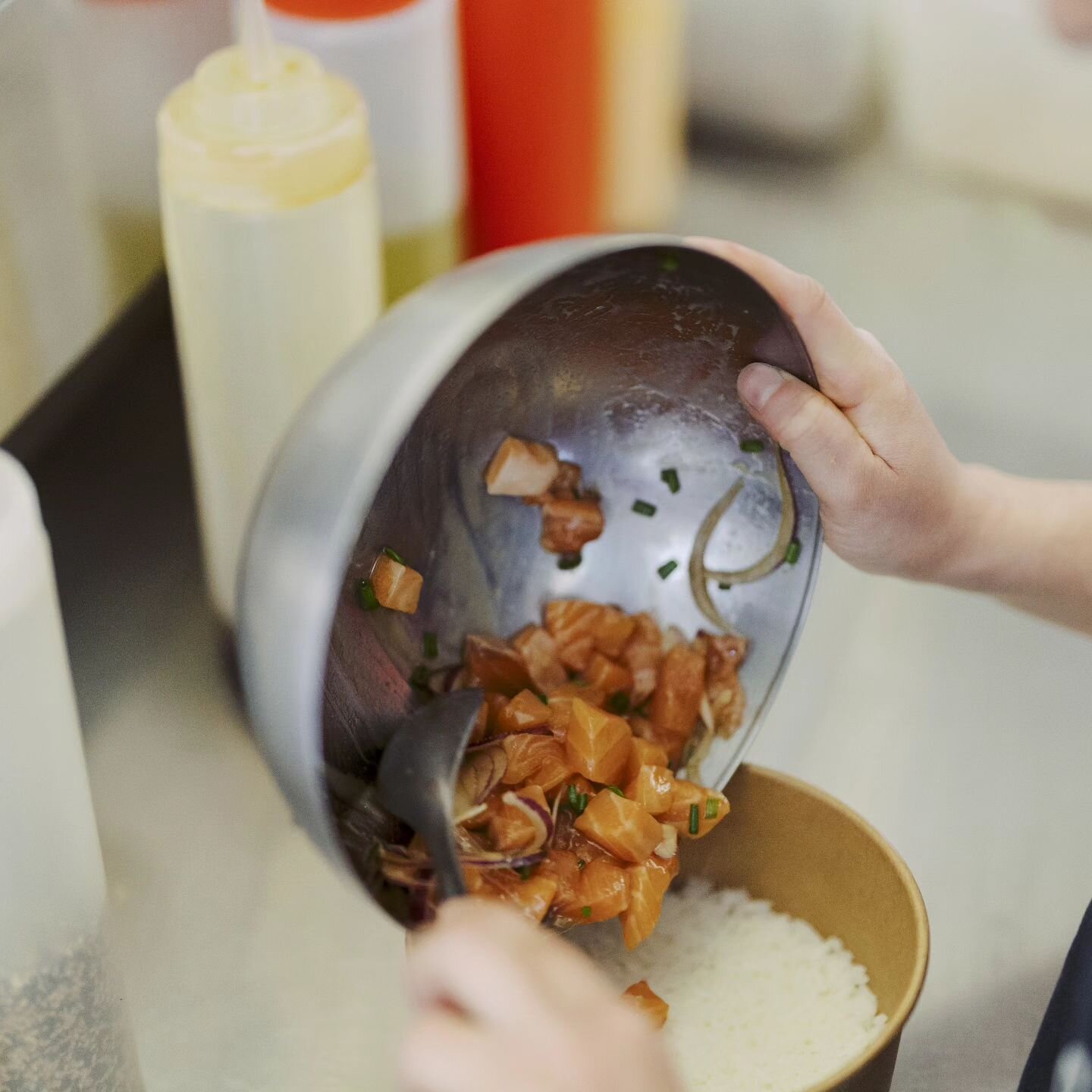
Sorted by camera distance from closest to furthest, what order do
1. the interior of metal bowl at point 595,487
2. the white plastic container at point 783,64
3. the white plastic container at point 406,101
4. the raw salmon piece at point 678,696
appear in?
the interior of metal bowl at point 595,487 → the raw salmon piece at point 678,696 → the white plastic container at point 406,101 → the white plastic container at point 783,64

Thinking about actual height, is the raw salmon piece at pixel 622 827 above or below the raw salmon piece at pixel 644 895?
above

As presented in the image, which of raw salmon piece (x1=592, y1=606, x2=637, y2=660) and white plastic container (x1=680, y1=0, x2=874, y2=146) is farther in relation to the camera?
white plastic container (x1=680, y1=0, x2=874, y2=146)

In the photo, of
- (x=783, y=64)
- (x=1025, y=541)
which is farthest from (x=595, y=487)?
(x=783, y=64)

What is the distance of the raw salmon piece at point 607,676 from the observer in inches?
26.5

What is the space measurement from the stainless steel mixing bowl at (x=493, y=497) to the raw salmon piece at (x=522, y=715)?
0.04 meters

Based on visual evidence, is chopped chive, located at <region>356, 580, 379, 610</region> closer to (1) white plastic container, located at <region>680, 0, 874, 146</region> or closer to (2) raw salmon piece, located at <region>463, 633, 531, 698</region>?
(2) raw salmon piece, located at <region>463, 633, 531, 698</region>

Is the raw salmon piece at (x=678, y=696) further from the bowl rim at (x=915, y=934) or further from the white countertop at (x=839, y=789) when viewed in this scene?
the white countertop at (x=839, y=789)

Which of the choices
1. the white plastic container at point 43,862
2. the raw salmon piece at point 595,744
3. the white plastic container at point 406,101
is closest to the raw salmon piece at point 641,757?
the raw salmon piece at point 595,744

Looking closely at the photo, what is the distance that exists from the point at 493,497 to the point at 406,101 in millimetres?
291

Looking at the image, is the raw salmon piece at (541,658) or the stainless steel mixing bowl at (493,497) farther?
the raw salmon piece at (541,658)

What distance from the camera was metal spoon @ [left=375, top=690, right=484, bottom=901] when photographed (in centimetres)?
53

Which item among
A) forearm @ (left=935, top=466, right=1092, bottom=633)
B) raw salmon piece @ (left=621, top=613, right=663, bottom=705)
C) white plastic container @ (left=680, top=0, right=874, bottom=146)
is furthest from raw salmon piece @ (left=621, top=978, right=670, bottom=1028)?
white plastic container @ (left=680, top=0, right=874, bottom=146)

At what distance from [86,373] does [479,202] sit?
0.89ft

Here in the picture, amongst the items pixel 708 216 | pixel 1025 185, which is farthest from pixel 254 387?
pixel 1025 185
